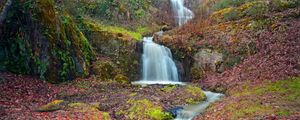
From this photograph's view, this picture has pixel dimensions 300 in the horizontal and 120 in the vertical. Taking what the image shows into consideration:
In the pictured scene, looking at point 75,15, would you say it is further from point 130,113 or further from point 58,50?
point 130,113

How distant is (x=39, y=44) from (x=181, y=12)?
1903 centimetres

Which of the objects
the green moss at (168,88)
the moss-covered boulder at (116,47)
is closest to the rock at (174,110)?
the green moss at (168,88)

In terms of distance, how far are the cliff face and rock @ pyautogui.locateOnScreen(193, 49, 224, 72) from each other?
21.9ft

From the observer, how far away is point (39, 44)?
13.7 metres

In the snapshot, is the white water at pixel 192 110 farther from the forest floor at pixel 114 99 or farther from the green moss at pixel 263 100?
the green moss at pixel 263 100

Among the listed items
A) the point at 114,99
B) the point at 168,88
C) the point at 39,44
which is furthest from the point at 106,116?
the point at 39,44

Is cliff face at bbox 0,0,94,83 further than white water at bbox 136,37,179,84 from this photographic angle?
No

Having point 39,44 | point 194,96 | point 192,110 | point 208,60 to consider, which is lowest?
point 192,110

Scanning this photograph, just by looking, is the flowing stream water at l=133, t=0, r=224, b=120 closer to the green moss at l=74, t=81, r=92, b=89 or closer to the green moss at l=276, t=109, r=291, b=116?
the green moss at l=74, t=81, r=92, b=89

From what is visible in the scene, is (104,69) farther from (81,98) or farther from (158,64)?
(81,98)

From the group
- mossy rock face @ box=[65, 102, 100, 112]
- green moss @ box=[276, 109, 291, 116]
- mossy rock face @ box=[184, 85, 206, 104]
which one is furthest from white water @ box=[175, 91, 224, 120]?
green moss @ box=[276, 109, 291, 116]

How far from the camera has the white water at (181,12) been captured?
29672 millimetres

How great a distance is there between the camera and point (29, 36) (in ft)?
44.1

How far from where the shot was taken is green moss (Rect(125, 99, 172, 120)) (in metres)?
10.6
